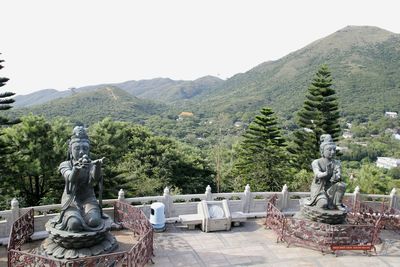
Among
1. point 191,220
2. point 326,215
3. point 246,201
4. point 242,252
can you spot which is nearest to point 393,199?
point 326,215

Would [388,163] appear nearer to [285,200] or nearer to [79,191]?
[285,200]

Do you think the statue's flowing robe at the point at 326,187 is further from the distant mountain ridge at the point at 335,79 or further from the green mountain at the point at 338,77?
the green mountain at the point at 338,77

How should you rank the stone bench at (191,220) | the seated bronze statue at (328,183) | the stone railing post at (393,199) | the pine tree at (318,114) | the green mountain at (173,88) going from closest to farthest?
the seated bronze statue at (328,183) < the stone bench at (191,220) < the stone railing post at (393,199) < the pine tree at (318,114) < the green mountain at (173,88)

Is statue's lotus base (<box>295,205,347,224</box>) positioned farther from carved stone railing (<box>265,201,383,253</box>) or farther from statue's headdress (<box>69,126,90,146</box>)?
statue's headdress (<box>69,126,90,146</box>)

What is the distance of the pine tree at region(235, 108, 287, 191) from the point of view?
77.1 feet

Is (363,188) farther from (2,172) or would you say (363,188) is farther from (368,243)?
(2,172)

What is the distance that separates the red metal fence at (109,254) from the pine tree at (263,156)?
1330 centimetres

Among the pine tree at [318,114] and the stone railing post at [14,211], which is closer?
the stone railing post at [14,211]

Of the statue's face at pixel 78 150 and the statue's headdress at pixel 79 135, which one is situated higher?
the statue's headdress at pixel 79 135

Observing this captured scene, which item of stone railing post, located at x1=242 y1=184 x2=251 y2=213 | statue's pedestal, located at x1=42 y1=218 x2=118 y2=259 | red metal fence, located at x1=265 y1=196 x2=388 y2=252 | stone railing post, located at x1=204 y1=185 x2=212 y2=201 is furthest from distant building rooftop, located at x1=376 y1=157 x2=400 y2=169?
statue's pedestal, located at x1=42 y1=218 x2=118 y2=259

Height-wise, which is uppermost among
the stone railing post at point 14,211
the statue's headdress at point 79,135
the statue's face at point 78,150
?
the statue's headdress at point 79,135

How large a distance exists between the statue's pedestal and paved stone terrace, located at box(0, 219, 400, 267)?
1493 mm

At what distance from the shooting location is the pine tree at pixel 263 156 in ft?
77.1

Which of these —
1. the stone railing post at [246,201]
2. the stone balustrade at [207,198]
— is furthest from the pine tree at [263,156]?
the stone railing post at [246,201]
